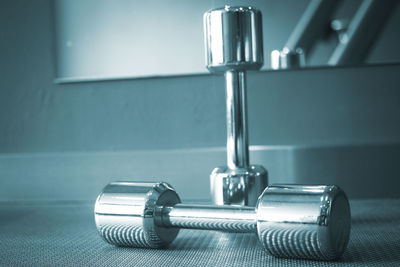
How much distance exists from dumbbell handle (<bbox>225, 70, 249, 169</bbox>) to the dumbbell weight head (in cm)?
12

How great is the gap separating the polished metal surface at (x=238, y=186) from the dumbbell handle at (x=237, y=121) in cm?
2

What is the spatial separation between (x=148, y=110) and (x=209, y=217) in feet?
1.32

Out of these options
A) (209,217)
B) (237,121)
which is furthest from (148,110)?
(209,217)

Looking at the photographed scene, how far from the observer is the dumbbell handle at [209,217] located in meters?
0.52

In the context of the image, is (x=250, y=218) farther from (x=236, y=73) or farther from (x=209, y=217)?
(x=236, y=73)

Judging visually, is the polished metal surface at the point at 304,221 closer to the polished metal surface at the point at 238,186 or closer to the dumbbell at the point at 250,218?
the dumbbell at the point at 250,218

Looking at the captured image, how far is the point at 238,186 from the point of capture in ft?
2.06

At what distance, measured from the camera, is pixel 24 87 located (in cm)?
94

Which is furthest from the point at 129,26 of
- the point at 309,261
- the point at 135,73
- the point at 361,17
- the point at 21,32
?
the point at 309,261

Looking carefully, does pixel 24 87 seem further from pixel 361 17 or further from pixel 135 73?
pixel 361 17

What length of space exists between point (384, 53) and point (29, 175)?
623mm

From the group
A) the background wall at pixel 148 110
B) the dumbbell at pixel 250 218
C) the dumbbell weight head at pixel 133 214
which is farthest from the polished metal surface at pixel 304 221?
the background wall at pixel 148 110

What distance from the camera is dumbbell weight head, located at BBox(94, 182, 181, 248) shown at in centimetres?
54

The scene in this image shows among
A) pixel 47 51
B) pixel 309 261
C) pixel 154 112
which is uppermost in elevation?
pixel 47 51
